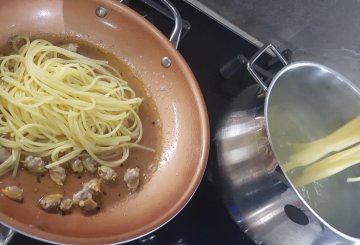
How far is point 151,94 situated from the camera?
1358mm

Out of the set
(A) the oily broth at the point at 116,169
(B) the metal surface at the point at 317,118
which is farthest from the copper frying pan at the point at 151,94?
(B) the metal surface at the point at 317,118

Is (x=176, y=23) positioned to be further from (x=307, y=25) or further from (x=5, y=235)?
(x=5, y=235)

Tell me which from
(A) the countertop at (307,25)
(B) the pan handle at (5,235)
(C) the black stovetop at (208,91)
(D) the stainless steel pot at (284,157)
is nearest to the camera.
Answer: (B) the pan handle at (5,235)

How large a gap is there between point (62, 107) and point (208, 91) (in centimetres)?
54

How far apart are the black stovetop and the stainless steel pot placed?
48 mm

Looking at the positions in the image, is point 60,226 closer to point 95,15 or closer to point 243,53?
point 95,15

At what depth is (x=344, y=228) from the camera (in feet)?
4.13

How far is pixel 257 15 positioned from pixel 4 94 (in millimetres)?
1020

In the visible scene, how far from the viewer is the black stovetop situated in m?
1.21

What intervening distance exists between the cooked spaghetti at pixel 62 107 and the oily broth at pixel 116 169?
1.1 inches

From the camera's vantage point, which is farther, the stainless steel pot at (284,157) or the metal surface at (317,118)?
the metal surface at (317,118)

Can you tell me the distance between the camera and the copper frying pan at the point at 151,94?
1046 millimetres

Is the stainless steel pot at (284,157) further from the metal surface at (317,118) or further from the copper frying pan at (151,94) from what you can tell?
the copper frying pan at (151,94)

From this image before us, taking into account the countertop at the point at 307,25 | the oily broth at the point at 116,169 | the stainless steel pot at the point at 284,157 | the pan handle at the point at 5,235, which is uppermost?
the countertop at the point at 307,25
